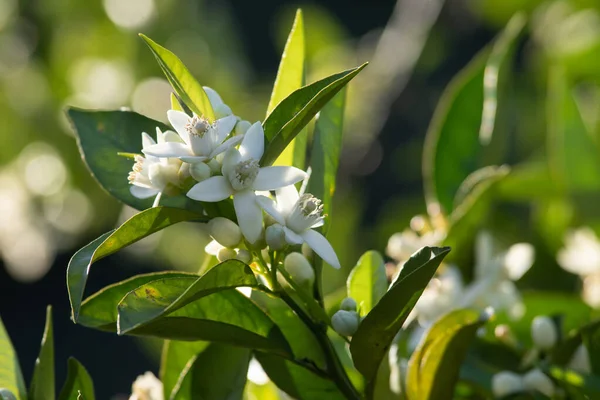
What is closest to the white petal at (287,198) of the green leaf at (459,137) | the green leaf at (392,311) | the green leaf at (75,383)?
the green leaf at (392,311)

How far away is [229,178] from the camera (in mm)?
584

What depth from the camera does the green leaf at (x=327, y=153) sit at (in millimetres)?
691

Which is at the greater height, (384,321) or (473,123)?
(473,123)

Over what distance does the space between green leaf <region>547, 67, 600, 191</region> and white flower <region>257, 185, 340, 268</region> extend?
2.20 feet

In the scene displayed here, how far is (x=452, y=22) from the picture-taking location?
213cm

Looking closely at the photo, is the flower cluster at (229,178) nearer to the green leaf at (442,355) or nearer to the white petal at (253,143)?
the white petal at (253,143)

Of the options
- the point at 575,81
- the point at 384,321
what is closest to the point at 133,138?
the point at 384,321

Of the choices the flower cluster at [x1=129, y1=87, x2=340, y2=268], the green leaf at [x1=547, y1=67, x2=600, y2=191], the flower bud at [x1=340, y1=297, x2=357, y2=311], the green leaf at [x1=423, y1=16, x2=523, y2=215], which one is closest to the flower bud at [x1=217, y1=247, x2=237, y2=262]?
the flower cluster at [x1=129, y1=87, x2=340, y2=268]

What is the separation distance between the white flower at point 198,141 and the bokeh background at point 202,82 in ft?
3.65

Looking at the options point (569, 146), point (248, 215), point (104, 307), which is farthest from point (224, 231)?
point (569, 146)

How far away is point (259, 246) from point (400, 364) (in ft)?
0.80

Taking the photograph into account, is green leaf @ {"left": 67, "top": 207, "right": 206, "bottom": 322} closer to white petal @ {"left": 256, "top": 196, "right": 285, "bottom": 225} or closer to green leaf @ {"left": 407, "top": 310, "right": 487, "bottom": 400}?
white petal @ {"left": 256, "top": 196, "right": 285, "bottom": 225}

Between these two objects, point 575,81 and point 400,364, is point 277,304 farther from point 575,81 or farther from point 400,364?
point 575,81

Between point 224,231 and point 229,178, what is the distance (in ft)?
0.13
